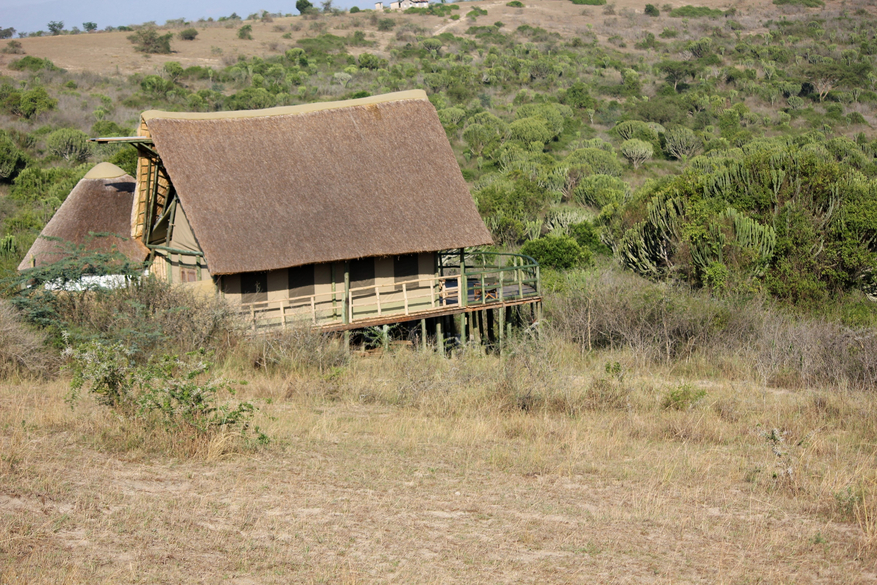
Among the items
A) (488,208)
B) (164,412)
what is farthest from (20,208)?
(164,412)

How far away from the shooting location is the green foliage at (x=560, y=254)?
24391 mm

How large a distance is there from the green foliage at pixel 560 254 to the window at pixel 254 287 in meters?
10.6

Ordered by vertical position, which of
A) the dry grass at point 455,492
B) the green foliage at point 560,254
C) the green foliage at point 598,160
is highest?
the green foliage at point 598,160

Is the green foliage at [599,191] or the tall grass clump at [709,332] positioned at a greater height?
the green foliage at [599,191]

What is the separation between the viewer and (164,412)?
27.9 ft

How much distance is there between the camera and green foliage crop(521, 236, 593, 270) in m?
24.4

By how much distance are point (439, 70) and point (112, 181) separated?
41549 millimetres

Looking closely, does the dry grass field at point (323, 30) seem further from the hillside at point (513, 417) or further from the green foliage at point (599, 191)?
the green foliage at point (599, 191)

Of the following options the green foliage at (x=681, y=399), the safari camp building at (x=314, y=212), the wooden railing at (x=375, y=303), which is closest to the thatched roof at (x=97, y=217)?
the safari camp building at (x=314, y=212)

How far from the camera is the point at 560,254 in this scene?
80.0 feet

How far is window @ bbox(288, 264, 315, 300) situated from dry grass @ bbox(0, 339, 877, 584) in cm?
518

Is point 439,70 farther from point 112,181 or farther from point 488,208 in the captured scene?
point 112,181

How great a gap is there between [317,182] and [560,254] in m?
9.44

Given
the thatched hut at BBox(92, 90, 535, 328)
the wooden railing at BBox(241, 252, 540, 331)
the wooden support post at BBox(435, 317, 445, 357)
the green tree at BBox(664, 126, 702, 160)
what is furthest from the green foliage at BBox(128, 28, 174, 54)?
the wooden support post at BBox(435, 317, 445, 357)
